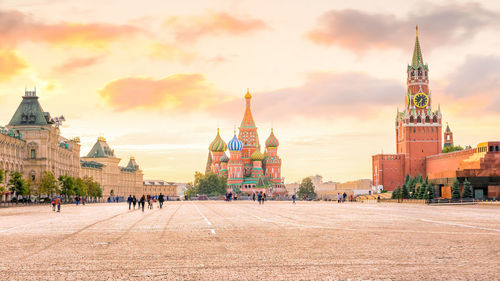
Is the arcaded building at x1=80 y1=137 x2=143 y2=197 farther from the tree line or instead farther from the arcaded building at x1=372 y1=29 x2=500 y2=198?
the arcaded building at x1=372 y1=29 x2=500 y2=198

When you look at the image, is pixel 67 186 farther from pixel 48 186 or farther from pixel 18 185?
pixel 18 185

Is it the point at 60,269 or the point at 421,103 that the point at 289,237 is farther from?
the point at 421,103

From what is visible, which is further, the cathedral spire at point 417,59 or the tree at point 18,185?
the cathedral spire at point 417,59

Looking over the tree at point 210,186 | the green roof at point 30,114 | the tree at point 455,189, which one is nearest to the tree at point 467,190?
the tree at point 455,189

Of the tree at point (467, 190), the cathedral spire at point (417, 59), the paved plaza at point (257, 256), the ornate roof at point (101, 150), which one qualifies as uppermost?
the cathedral spire at point (417, 59)

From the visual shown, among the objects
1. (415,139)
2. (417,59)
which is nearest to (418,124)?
(415,139)

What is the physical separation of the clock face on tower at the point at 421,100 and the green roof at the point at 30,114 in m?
111

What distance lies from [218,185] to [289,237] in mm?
172120

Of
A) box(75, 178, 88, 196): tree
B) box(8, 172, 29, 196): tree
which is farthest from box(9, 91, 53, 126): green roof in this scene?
box(8, 172, 29, 196): tree

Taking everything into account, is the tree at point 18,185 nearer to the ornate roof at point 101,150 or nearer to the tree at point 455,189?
the tree at point 455,189

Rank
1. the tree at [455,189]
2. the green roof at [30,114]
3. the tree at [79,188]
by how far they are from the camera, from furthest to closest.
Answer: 1. the green roof at [30,114]
2. the tree at [79,188]
3. the tree at [455,189]

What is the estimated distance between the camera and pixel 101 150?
188500mm

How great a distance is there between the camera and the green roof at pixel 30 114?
113875 mm

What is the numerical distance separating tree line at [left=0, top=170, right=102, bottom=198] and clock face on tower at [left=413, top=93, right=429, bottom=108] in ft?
325
